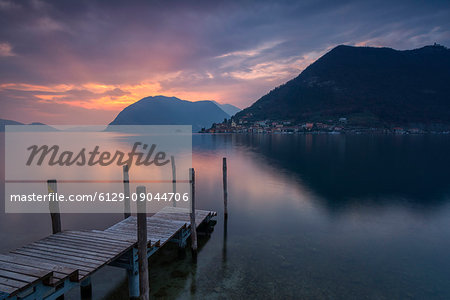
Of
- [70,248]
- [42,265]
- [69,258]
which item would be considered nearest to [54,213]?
[70,248]

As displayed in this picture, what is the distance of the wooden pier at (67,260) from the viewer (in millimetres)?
6303

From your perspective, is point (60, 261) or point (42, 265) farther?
point (60, 261)

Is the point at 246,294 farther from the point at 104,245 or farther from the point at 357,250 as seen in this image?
the point at 357,250

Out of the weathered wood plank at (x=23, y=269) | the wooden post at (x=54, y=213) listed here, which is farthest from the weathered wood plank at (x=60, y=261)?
the wooden post at (x=54, y=213)

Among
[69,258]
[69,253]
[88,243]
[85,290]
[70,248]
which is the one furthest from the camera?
[85,290]

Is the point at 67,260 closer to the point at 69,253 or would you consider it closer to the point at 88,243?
the point at 69,253

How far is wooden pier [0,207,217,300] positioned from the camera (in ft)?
20.7

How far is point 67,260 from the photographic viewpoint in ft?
25.7

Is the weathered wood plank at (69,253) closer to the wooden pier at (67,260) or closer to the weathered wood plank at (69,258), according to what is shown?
the wooden pier at (67,260)

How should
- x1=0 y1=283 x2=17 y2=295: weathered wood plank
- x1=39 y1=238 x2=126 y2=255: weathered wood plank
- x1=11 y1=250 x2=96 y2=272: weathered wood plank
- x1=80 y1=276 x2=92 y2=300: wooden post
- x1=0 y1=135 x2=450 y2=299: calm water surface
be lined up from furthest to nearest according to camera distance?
x1=0 y1=135 x2=450 y2=299: calm water surface → x1=80 y1=276 x2=92 y2=300: wooden post → x1=39 y1=238 x2=126 y2=255: weathered wood plank → x1=11 y1=250 x2=96 y2=272: weathered wood plank → x1=0 y1=283 x2=17 y2=295: weathered wood plank

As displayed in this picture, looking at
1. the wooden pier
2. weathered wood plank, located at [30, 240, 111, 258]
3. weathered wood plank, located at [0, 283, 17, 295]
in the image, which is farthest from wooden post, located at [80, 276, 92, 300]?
weathered wood plank, located at [0, 283, 17, 295]

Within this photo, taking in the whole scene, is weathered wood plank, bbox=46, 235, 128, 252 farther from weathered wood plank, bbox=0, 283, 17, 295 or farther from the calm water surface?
weathered wood plank, bbox=0, 283, 17, 295

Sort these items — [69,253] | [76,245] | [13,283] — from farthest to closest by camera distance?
[76,245], [69,253], [13,283]

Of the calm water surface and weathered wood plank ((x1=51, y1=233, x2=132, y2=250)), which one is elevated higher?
weathered wood plank ((x1=51, y1=233, x2=132, y2=250))
